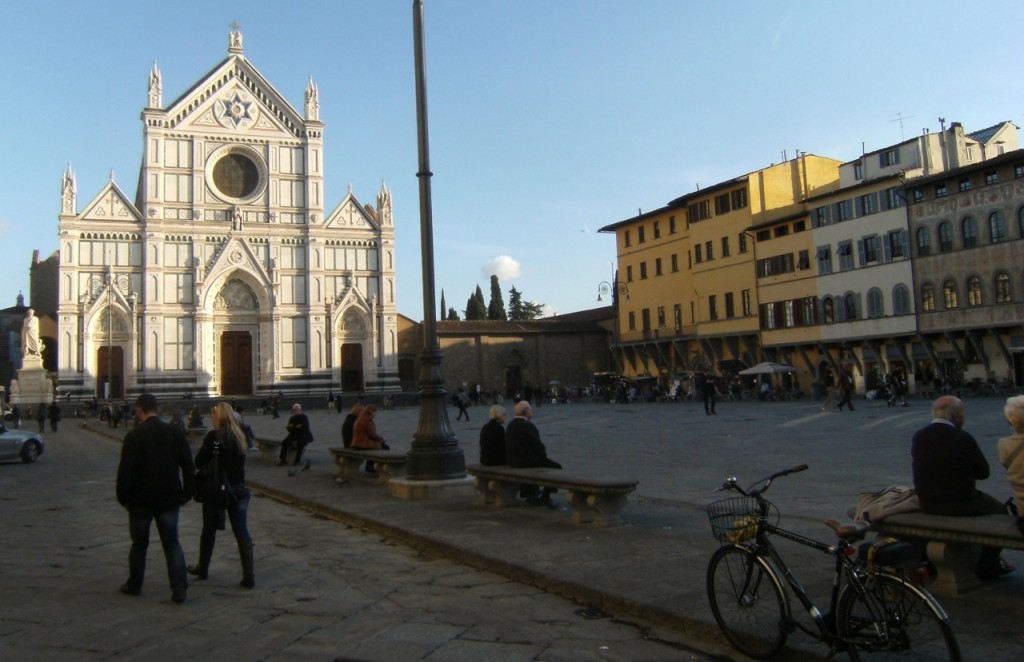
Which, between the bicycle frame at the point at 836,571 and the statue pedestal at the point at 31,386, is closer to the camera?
the bicycle frame at the point at 836,571

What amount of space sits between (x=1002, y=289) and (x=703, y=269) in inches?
783

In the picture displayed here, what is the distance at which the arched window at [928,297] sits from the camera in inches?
1714

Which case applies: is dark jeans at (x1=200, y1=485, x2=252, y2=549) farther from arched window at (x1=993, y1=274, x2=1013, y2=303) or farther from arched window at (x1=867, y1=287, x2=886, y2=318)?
arched window at (x1=867, y1=287, x2=886, y2=318)

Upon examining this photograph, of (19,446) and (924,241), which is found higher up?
(924,241)

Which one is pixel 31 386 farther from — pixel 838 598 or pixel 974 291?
pixel 838 598

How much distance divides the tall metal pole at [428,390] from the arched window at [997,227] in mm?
35384

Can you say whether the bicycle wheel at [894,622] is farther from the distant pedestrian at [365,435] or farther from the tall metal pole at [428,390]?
the distant pedestrian at [365,435]

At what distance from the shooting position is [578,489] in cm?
929

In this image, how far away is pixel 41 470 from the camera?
68.0 ft

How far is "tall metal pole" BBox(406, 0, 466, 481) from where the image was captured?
1241 cm

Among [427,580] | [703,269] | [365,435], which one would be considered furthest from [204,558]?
[703,269]

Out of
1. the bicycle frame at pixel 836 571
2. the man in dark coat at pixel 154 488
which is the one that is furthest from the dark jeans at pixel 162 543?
the bicycle frame at pixel 836 571

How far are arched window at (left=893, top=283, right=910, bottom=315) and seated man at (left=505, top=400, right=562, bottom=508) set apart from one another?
3878 centimetres

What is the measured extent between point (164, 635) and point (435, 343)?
671 cm
